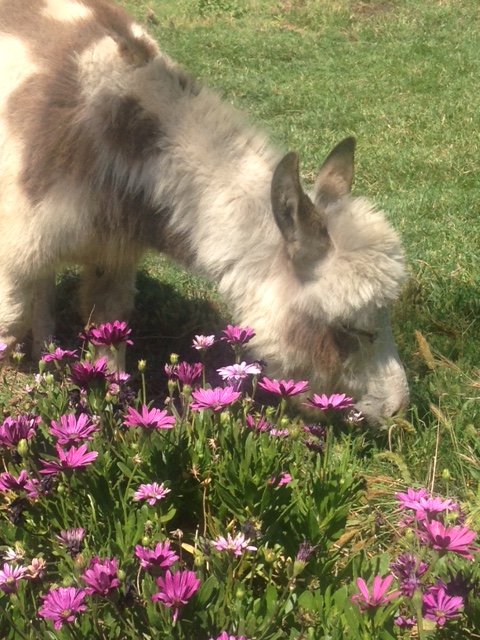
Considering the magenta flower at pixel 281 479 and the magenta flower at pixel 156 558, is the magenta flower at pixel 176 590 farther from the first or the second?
the magenta flower at pixel 281 479

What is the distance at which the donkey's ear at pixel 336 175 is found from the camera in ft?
12.8

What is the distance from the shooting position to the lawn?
2.00 m

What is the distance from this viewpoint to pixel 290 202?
137 inches

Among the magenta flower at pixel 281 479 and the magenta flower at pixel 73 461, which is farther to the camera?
the magenta flower at pixel 281 479

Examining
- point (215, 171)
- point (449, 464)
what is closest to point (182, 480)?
point (449, 464)

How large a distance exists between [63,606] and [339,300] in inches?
78.0

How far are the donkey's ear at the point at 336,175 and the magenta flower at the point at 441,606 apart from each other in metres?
2.27

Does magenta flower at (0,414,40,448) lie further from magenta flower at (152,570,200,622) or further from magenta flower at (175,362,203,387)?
magenta flower at (152,570,200,622)

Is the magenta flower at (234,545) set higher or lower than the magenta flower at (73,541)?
lower

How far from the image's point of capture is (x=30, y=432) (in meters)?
2.51

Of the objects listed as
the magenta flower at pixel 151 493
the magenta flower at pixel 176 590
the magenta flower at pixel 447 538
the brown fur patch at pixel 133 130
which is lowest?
the magenta flower at pixel 447 538

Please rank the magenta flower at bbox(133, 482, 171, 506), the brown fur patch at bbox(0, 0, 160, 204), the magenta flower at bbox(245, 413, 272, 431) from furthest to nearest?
the brown fur patch at bbox(0, 0, 160, 204)
the magenta flower at bbox(245, 413, 272, 431)
the magenta flower at bbox(133, 482, 171, 506)

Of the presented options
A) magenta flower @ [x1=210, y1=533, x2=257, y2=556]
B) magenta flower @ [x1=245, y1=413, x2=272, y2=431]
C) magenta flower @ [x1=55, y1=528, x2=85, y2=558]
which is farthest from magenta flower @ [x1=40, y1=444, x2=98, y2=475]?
magenta flower @ [x1=245, y1=413, x2=272, y2=431]

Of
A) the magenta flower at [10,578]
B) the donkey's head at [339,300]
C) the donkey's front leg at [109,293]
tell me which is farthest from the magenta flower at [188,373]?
the donkey's front leg at [109,293]
